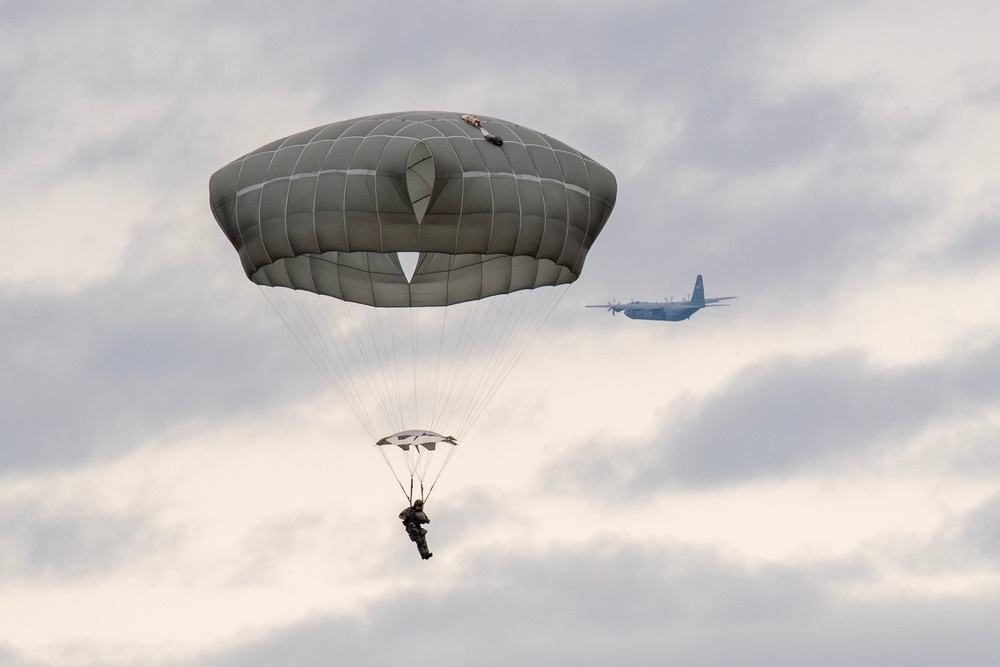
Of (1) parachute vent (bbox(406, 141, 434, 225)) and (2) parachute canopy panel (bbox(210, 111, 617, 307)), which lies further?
(2) parachute canopy panel (bbox(210, 111, 617, 307))

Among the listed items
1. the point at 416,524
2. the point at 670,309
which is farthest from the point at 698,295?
the point at 416,524

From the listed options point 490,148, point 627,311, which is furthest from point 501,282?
point 627,311

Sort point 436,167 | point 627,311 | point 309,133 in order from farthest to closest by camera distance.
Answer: point 627,311, point 309,133, point 436,167

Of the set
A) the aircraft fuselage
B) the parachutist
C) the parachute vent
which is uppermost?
the aircraft fuselage

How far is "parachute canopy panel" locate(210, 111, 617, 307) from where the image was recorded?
133ft

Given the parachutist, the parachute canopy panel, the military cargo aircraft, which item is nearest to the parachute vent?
the parachute canopy panel

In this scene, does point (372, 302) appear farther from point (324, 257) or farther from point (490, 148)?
point (490, 148)

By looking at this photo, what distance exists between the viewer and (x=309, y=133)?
42.9m

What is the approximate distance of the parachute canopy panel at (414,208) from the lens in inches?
1593

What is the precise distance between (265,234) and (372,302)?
4.06 metres

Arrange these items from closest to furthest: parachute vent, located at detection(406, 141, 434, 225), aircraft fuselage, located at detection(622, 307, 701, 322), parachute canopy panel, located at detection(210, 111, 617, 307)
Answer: parachute vent, located at detection(406, 141, 434, 225), parachute canopy panel, located at detection(210, 111, 617, 307), aircraft fuselage, located at detection(622, 307, 701, 322)

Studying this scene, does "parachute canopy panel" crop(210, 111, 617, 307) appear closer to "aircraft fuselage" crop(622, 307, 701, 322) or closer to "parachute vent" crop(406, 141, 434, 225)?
"parachute vent" crop(406, 141, 434, 225)

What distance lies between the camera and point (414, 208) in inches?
1577

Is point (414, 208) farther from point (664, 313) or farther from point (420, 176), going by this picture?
point (664, 313)
